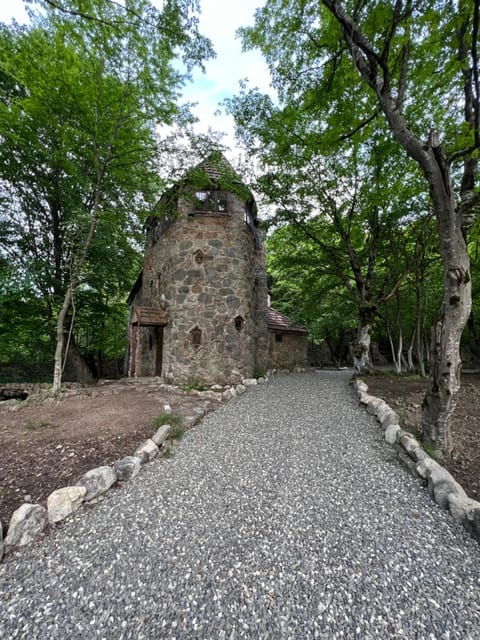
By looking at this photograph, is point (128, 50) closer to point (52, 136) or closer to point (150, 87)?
point (150, 87)

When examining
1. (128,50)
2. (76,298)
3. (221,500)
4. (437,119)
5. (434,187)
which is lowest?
(221,500)

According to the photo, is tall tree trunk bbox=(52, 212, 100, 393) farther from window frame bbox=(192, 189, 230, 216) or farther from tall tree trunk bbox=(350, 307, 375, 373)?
tall tree trunk bbox=(350, 307, 375, 373)

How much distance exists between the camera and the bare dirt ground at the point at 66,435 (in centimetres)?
226

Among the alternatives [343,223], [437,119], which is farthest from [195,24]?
[343,223]

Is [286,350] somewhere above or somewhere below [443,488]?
above

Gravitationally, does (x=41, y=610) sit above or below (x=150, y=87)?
below

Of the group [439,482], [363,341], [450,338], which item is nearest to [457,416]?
[450,338]

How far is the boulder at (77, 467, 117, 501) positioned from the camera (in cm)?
216

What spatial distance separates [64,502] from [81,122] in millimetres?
8045

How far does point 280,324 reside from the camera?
422 inches

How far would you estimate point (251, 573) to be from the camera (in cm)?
147

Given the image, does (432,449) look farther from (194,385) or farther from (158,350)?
(158,350)

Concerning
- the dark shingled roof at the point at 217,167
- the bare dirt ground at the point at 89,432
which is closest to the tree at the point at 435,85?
the bare dirt ground at the point at 89,432

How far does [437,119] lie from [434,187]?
3.68 meters
